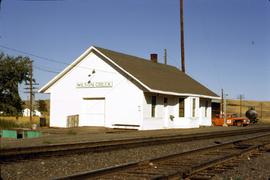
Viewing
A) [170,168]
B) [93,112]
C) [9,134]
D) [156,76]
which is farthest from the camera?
[156,76]

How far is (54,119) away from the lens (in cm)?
3353

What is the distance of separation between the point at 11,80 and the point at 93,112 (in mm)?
24020

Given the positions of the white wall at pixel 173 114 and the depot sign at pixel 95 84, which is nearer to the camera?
the white wall at pixel 173 114

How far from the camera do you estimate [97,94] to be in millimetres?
32031

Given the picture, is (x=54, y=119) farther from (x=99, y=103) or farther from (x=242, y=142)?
(x=242, y=142)

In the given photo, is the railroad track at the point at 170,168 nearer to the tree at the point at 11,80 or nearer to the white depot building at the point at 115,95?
the white depot building at the point at 115,95

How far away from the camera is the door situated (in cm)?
3161

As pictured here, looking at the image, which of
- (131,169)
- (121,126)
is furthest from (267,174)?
(121,126)

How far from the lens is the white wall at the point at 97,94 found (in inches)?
1205

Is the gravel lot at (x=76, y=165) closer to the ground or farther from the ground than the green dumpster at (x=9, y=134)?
closer to the ground

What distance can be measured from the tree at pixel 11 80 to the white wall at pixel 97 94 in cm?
1916

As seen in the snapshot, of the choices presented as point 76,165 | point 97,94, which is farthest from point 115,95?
point 76,165

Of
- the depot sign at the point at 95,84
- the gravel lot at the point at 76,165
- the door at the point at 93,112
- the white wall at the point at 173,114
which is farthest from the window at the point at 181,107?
the gravel lot at the point at 76,165

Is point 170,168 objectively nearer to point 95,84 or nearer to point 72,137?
point 72,137
